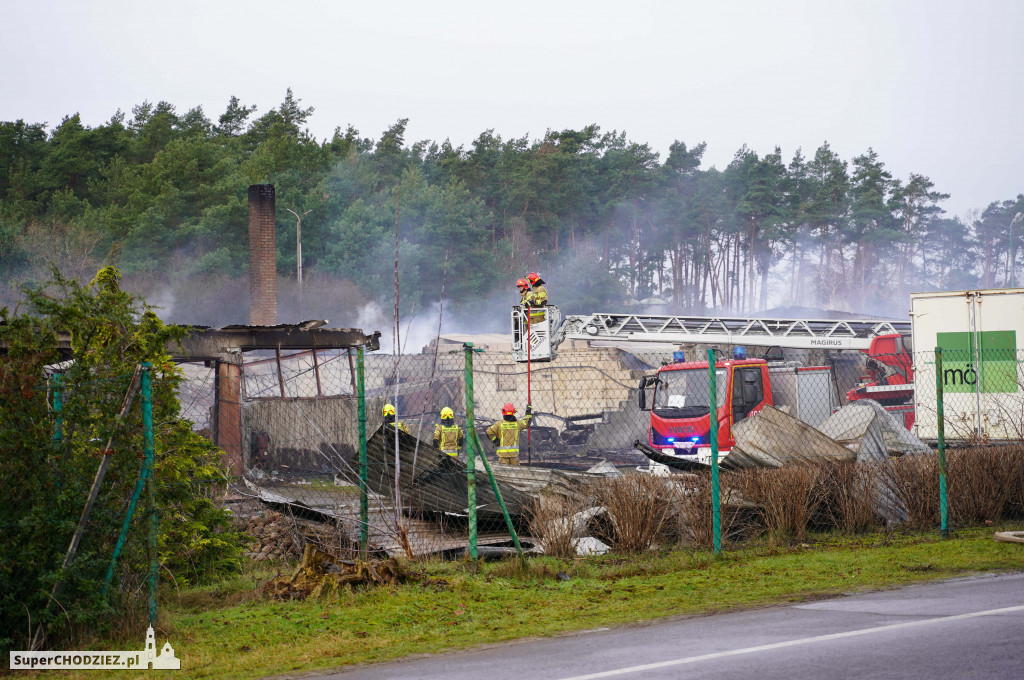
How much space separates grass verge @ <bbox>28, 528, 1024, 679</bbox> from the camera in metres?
6.72

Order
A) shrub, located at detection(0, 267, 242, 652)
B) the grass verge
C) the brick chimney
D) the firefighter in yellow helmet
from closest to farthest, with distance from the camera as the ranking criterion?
shrub, located at detection(0, 267, 242, 652) → the grass verge → the firefighter in yellow helmet → the brick chimney

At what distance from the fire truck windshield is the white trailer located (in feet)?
10.9

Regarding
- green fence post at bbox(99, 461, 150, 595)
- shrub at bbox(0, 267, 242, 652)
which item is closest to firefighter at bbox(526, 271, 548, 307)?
shrub at bbox(0, 267, 242, 652)

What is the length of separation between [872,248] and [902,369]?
5802 centimetres

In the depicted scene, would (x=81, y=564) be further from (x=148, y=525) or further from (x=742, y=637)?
(x=742, y=637)

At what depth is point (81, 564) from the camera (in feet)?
21.9

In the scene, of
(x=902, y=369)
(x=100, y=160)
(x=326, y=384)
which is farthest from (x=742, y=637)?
(x=100, y=160)

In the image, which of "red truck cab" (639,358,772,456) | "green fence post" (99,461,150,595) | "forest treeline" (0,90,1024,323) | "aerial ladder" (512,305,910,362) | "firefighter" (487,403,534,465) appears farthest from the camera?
"forest treeline" (0,90,1024,323)

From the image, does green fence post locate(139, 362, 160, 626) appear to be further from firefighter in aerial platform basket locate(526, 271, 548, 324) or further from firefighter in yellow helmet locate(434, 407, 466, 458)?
firefighter in aerial platform basket locate(526, 271, 548, 324)

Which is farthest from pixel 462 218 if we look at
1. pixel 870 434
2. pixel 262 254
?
pixel 870 434

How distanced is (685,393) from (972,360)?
4.59 metres

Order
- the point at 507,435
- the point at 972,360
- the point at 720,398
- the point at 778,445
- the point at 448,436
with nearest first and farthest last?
the point at 778,445 → the point at 448,436 → the point at 972,360 → the point at 507,435 → the point at 720,398

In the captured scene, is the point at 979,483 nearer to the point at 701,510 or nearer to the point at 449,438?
the point at 701,510

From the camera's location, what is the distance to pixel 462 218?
5684 centimetres
